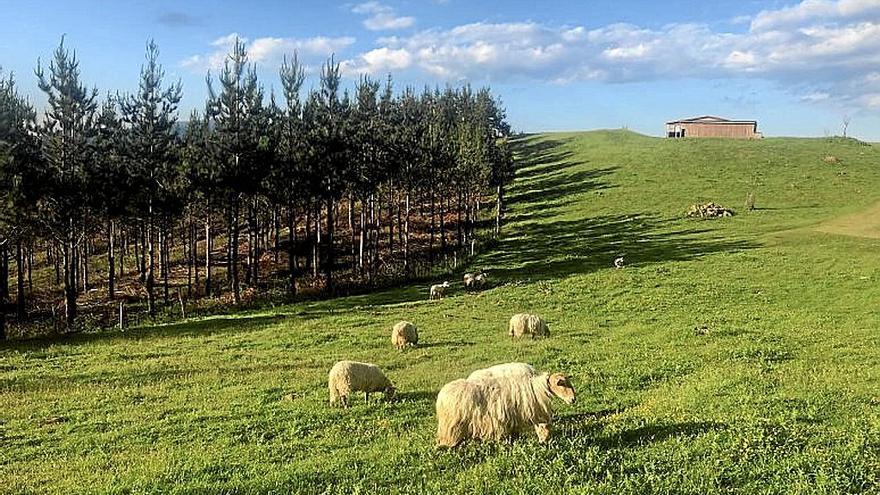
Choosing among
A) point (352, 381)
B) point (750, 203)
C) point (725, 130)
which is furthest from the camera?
point (725, 130)

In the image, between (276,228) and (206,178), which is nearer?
(206,178)

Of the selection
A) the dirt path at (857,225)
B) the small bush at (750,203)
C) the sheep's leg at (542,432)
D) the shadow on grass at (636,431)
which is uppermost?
the small bush at (750,203)

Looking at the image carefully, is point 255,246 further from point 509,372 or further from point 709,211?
point 709,211

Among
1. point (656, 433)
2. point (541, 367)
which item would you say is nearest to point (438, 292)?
point (541, 367)

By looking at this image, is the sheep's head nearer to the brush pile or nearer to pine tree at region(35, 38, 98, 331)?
pine tree at region(35, 38, 98, 331)

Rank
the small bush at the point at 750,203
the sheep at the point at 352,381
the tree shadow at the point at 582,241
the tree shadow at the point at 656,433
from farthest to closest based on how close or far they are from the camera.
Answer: the small bush at the point at 750,203 < the tree shadow at the point at 582,241 < the sheep at the point at 352,381 < the tree shadow at the point at 656,433

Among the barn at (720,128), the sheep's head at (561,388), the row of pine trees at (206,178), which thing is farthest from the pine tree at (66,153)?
the barn at (720,128)

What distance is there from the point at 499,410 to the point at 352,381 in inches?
225

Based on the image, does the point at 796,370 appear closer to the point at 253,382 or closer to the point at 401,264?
the point at 253,382

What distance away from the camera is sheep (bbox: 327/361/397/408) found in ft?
52.5

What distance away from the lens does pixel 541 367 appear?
1950 cm

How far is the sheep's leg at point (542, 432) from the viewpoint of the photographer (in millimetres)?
11250

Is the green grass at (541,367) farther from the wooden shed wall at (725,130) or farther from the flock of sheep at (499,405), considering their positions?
the wooden shed wall at (725,130)

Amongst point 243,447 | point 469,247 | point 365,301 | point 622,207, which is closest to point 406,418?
point 243,447
